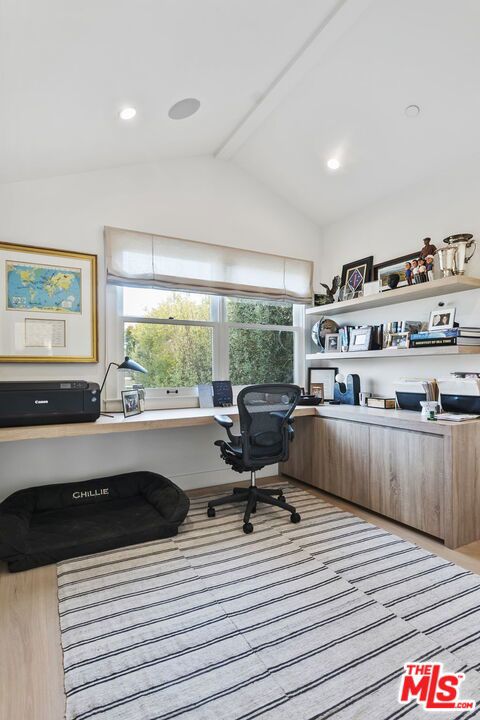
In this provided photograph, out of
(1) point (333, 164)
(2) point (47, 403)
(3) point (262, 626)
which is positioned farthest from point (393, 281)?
(2) point (47, 403)

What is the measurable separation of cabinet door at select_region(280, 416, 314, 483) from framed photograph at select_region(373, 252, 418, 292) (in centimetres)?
134

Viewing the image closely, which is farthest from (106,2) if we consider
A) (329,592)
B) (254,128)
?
(329,592)

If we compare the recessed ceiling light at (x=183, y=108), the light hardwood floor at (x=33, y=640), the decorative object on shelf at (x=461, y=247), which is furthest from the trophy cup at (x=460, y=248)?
the recessed ceiling light at (x=183, y=108)

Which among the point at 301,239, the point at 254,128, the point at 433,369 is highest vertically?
the point at 254,128

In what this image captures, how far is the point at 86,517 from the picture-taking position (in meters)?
2.72

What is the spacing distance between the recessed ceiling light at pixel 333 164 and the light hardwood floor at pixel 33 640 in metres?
2.88

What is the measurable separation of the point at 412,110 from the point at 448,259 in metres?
1.00

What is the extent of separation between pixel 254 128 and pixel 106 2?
1.79 meters

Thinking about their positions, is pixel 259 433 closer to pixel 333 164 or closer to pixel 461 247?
pixel 461 247

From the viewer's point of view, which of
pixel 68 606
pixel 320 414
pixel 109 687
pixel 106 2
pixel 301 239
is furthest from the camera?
pixel 301 239

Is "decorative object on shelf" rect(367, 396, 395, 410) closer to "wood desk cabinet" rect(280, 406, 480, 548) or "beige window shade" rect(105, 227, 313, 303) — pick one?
"wood desk cabinet" rect(280, 406, 480, 548)

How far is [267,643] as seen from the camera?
161cm

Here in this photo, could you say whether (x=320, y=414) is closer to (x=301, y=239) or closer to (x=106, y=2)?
(x=301, y=239)

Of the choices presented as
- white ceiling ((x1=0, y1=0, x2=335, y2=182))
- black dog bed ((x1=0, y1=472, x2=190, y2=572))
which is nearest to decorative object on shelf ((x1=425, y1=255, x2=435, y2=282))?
white ceiling ((x1=0, y1=0, x2=335, y2=182))
